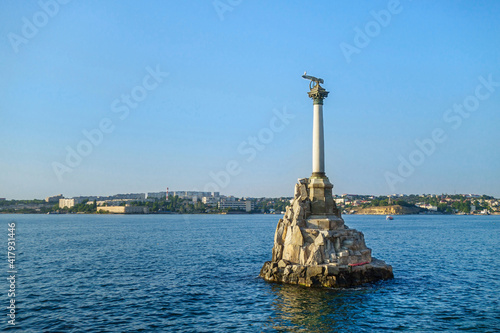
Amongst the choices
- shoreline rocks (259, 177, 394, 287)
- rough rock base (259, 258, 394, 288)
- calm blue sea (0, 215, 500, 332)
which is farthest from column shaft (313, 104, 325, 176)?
calm blue sea (0, 215, 500, 332)

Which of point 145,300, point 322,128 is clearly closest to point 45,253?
point 145,300

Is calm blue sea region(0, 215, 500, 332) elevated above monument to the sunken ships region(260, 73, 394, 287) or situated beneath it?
situated beneath

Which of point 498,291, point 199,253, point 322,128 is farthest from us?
point 199,253

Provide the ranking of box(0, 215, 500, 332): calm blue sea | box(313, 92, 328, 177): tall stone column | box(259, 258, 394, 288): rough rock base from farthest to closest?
box(313, 92, 328, 177): tall stone column → box(259, 258, 394, 288): rough rock base → box(0, 215, 500, 332): calm blue sea

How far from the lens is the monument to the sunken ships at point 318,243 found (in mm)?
23891

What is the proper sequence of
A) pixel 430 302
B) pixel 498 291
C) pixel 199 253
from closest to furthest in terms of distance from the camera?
1. pixel 430 302
2. pixel 498 291
3. pixel 199 253

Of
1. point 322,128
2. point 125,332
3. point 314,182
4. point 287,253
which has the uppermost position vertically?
point 322,128

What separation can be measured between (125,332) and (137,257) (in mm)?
22909

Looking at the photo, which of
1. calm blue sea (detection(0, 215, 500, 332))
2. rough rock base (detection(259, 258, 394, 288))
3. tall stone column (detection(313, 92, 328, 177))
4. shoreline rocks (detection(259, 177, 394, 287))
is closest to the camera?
calm blue sea (detection(0, 215, 500, 332))

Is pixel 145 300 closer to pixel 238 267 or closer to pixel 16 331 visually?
pixel 16 331

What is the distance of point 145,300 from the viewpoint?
69.6ft

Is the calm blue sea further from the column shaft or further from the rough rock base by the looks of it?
the column shaft

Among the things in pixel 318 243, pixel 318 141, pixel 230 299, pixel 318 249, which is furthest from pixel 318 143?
pixel 230 299

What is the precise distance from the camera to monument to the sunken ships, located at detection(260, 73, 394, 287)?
23891 mm
